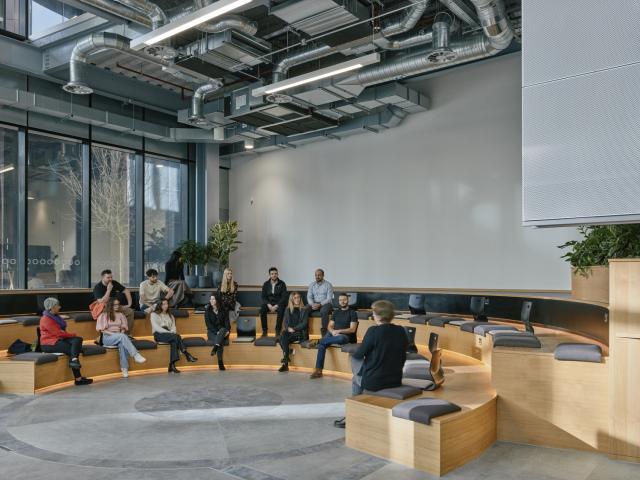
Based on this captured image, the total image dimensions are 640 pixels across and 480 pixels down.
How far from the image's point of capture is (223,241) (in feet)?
42.6

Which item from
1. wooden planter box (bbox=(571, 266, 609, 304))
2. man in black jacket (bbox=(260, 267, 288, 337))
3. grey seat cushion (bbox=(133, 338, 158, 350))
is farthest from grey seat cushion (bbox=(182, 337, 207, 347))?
wooden planter box (bbox=(571, 266, 609, 304))

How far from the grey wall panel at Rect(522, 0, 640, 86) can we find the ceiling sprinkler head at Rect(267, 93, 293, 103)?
513 centimetres

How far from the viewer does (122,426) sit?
5.74 m

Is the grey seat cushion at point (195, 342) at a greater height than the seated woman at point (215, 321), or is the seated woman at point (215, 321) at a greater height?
the seated woman at point (215, 321)

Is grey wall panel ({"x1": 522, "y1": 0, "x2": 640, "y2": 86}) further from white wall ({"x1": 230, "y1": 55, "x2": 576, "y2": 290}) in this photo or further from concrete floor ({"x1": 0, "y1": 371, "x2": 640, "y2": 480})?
white wall ({"x1": 230, "y1": 55, "x2": 576, "y2": 290})

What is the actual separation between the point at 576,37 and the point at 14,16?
9.33 meters

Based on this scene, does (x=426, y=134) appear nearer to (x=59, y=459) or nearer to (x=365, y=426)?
(x=365, y=426)

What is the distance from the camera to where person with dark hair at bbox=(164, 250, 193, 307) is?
10688 millimetres

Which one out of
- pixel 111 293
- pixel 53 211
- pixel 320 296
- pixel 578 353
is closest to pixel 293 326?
pixel 320 296

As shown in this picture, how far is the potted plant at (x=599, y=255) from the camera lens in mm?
5867

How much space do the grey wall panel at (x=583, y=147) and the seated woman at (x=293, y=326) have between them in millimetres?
5210

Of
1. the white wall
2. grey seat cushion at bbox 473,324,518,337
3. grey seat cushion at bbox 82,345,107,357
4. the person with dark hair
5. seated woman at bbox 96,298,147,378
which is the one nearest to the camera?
grey seat cushion at bbox 473,324,518,337

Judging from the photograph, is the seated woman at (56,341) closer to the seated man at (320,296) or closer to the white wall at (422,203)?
the seated man at (320,296)

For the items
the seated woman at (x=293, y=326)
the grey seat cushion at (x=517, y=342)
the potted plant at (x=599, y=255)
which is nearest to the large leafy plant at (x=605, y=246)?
the potted plant at (x=599, y=255)
